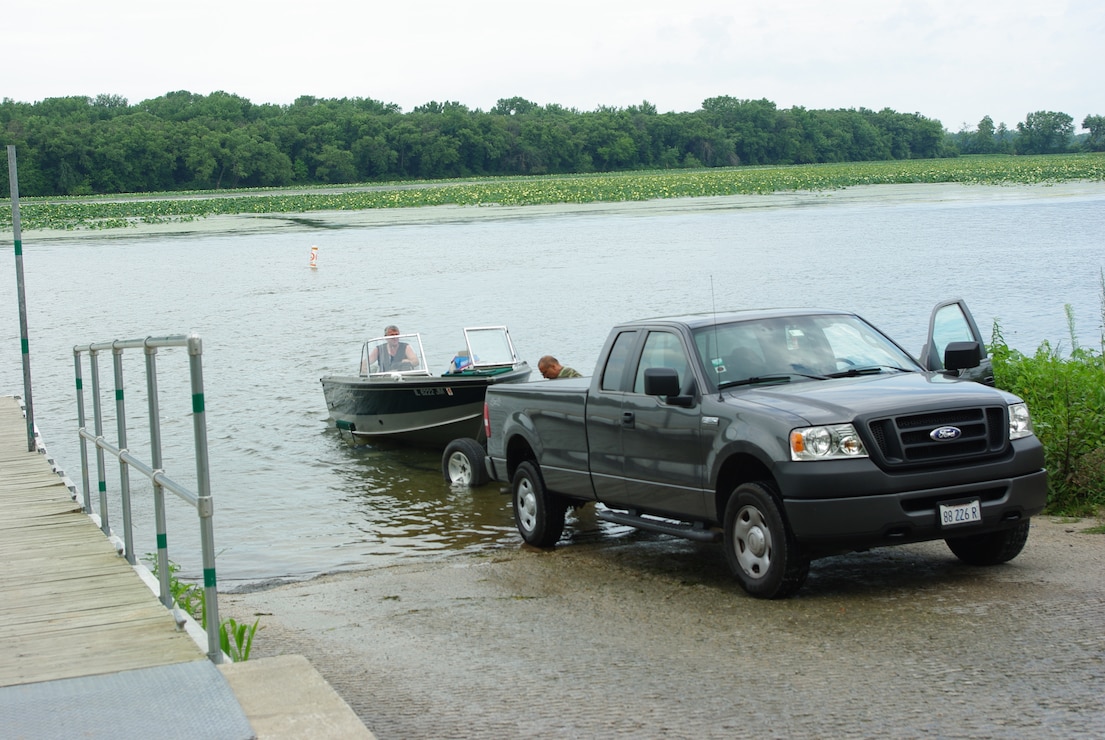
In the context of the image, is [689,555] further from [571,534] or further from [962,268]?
[962,268]

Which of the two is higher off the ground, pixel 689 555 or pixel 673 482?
pixel 673 482

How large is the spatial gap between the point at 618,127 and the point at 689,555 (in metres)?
182

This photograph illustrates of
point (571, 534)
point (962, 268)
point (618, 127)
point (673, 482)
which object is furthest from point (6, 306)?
point (618, 127)

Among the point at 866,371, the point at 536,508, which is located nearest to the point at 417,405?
the point at 536,508

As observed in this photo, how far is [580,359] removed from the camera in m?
27.9

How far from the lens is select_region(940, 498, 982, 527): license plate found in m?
7.61

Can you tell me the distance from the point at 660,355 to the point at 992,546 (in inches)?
103

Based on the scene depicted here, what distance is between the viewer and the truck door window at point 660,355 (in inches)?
358

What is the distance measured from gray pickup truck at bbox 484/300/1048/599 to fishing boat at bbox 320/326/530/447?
285 inches

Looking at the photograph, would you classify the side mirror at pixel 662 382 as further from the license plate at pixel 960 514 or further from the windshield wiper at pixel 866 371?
the license plate at pixel 960 514

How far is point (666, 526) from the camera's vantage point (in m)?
8.93

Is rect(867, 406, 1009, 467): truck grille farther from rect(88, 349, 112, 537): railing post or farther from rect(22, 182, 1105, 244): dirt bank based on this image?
rect(22, 182, 1105, 244): dirt bank

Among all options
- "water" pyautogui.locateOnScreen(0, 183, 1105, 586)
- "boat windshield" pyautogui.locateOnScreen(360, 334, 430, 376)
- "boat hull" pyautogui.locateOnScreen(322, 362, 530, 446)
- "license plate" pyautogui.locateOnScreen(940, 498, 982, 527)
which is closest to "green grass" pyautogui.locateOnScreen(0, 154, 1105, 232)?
"water" pyautogui.locateOnScreen(0, 183, 1105, 586)

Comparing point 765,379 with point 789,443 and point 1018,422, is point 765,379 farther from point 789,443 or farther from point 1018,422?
point 1018,422
